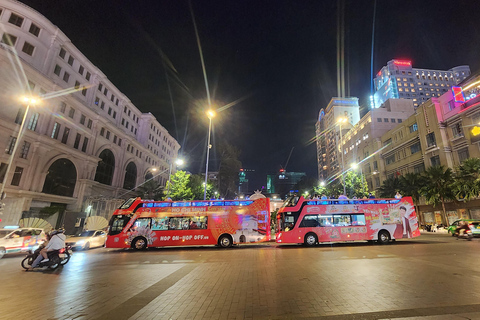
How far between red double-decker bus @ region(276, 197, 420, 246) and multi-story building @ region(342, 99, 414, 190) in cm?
3738

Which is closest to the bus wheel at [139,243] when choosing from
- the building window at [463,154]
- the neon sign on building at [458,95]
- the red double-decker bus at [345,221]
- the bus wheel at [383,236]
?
the red double-decker bus at [345,221]

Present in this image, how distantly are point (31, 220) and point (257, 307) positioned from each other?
32280 millimetres

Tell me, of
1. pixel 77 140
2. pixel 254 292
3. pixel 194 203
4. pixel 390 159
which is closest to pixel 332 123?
pixel 390 159

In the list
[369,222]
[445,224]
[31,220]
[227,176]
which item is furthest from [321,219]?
[227,176]

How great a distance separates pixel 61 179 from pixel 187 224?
82.2ft

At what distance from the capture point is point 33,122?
27.7 m

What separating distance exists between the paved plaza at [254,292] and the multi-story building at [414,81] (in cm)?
15284

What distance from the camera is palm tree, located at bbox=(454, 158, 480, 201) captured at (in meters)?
24.9

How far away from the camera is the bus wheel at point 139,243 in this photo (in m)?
17.4

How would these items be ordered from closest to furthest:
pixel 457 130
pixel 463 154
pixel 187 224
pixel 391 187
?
1. pixel 187 224
2. pixel 463 154
3. pixel 457 130
4. pixel 391 187

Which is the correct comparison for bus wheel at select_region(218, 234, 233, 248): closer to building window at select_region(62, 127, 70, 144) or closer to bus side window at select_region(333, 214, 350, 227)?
bus side window at select_region(333, 214, 350, 227)

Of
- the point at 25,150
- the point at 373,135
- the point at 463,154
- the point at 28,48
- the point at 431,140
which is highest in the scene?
the point at 373,135

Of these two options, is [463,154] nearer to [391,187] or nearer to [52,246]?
[391,187]

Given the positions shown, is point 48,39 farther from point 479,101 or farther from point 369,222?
point 479,101
